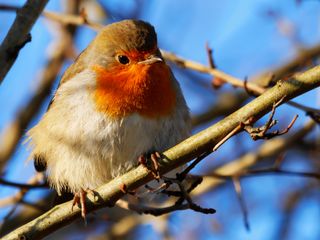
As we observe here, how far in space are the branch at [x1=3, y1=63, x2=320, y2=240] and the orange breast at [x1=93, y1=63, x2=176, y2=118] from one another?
79cm

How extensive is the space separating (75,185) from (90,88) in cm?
77

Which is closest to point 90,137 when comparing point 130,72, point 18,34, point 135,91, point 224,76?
point 135,91

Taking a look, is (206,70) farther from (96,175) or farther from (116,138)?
(96,175)

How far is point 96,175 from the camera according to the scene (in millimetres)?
4301

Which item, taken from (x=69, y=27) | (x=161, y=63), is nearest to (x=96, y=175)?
(x=161, y=63)

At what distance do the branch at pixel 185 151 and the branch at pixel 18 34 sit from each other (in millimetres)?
944

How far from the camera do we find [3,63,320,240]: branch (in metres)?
3.00

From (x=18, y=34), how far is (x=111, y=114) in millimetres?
839

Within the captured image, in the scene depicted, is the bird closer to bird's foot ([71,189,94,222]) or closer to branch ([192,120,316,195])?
bird's foot ([71,189,94,222])

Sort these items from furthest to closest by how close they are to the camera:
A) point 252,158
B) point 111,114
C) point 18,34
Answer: point 252,158, point 111,114, point 18,34

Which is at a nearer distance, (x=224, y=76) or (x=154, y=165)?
(x=154, y=165)

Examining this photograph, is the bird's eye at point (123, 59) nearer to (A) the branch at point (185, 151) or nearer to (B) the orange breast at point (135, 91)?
(B) the orange breast at point (135, 91)

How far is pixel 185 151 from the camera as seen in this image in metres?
3.15

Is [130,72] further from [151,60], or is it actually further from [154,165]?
[154,165]
